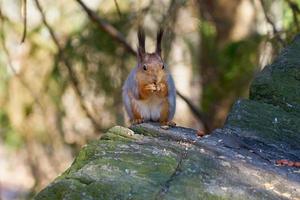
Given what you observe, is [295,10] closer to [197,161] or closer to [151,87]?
[151,87]

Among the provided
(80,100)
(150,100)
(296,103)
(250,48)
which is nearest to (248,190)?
(296,103)

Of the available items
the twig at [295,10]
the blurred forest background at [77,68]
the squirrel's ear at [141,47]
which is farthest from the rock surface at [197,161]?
the blurred forest background at [77,68]

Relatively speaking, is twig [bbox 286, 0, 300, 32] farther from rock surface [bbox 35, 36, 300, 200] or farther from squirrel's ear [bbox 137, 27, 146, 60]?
rock surface [bbox 35, 36, 300, 200]

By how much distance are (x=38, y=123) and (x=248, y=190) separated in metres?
3.53

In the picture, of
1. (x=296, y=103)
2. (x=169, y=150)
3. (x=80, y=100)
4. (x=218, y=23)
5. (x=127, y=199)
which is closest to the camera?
(x=127, y=199)

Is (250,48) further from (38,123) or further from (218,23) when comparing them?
(38,123)

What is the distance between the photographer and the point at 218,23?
6285mm

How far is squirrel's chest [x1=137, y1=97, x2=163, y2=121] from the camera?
333 cm

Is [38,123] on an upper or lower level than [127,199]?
lower

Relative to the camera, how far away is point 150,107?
3350 mm

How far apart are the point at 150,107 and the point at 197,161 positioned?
0.99 m

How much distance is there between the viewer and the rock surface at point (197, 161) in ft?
Answer: 6.87

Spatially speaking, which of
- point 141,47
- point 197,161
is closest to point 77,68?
point 141,47

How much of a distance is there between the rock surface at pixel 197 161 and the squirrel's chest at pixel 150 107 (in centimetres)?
43
